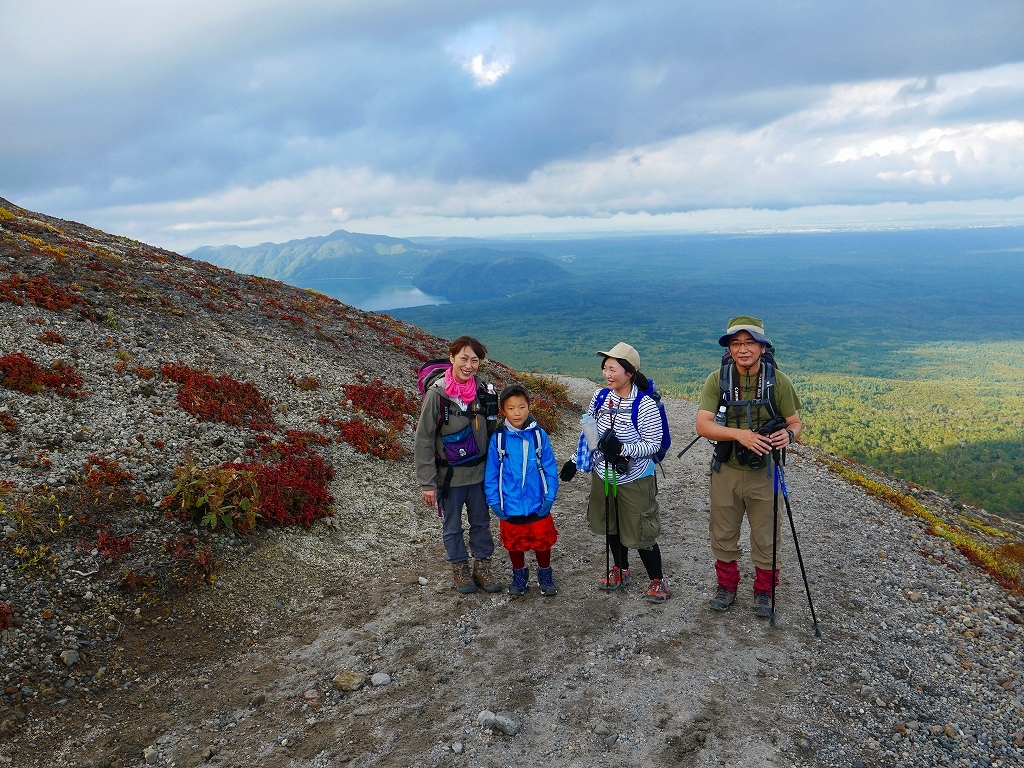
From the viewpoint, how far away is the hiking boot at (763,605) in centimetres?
689

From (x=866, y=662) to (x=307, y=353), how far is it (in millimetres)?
16836

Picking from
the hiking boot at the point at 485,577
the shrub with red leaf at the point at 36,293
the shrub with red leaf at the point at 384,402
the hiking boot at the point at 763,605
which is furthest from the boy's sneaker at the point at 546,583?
the shrub with red leaf at the point at 36,293

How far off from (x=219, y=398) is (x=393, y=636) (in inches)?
329

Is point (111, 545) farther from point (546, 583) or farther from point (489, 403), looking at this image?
point (546, 583)

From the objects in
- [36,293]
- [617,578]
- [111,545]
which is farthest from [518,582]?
[36,293]

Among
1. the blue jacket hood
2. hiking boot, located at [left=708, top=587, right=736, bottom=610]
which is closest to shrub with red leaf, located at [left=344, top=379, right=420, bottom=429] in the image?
the blue jacket hood

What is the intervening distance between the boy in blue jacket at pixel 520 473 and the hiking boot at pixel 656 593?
1576 millimetres

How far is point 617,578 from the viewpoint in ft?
25.4

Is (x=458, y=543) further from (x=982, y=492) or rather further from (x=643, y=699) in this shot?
(x=982, y=492)

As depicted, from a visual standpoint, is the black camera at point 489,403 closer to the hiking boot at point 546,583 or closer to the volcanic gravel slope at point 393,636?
the hiking boot at point 546,583

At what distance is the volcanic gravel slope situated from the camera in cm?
512

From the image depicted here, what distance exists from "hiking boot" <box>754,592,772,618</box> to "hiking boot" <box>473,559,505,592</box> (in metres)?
3.47

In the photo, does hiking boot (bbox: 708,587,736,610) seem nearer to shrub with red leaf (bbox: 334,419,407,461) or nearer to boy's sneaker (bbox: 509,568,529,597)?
boy's sneaker (bbox: 509,568,529,597)

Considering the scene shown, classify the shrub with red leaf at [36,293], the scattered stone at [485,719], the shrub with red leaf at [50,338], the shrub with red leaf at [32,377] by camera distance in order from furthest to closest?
1. the shrub with red leaf at [36,293]
2. the shrub with red leaf at [50,338]
3. the shrub with red leaf at [32,377]
4. the scattered stone at [485,719]
